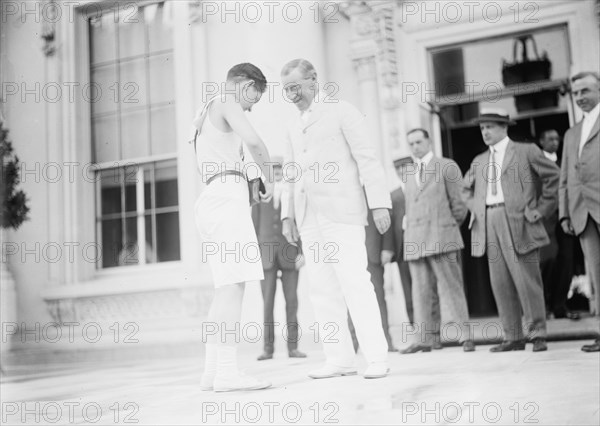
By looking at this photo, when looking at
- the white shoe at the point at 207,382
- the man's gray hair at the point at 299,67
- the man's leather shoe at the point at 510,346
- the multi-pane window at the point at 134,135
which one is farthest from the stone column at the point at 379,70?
the white shoe at the point at 207,382

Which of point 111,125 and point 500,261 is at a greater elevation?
point 111,125

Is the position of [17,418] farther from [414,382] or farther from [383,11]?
[383,11]

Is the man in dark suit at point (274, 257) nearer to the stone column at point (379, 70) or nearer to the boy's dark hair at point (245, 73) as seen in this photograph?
the stone column at point (379, 70)

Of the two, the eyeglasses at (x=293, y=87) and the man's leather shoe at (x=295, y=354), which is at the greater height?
the eyeglasses at (x=293, y=87)

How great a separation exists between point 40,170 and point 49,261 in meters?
0.43

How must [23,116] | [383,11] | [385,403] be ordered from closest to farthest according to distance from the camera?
[385,403] → [23,116] → [383,11]

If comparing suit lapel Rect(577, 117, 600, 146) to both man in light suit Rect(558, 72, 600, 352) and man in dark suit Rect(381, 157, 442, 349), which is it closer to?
man in light suit Rect(558, 72, 600, 352)

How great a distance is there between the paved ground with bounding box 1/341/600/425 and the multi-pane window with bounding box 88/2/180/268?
0.61 meters

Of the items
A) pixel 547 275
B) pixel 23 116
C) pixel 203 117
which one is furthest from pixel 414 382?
pixel 547 275

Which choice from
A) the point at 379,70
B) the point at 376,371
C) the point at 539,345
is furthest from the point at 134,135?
the point at 539,345

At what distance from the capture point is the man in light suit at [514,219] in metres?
3.70

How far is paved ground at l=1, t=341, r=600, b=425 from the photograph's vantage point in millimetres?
2197

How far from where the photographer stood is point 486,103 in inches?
200

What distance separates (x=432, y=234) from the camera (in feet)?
13.0
